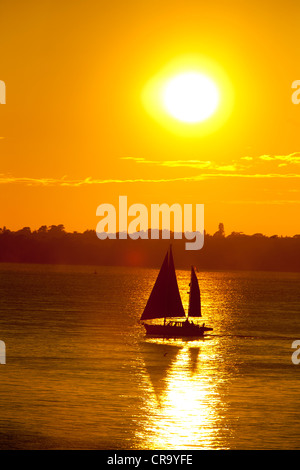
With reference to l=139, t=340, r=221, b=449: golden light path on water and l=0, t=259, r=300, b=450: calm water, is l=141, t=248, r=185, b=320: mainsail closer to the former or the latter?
l=0, t=259, r=300, b=450: calm water

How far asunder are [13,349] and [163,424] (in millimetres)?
40690

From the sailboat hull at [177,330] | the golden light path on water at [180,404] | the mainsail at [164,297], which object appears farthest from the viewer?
the sailboat hull at [177,330]

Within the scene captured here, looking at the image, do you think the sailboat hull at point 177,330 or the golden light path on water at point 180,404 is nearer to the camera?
the golden light path on water at point 180,404

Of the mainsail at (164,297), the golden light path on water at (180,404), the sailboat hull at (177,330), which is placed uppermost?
the mainsail at (164,297)

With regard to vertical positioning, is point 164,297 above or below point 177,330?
above

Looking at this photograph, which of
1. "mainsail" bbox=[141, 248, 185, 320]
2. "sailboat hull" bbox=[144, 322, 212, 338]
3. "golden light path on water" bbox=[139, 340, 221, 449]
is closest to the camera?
"golden light path on water" bbox=[139, 340, 221, 449]

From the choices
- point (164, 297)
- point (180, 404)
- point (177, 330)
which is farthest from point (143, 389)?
point (177, 330)

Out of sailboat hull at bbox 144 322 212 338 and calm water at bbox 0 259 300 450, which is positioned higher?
sailboat hull at bbox 144 322 212 338

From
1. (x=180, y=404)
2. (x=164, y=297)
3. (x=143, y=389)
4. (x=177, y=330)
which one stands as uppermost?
(x=164, y=297)

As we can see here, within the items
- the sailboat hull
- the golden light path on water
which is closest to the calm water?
the golden light path on water

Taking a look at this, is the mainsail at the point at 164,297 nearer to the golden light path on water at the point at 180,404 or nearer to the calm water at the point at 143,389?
the calm water at the point at 143,389

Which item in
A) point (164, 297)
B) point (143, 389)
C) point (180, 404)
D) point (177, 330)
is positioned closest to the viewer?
point (180, 404)

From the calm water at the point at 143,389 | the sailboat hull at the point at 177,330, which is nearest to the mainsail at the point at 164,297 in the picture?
the sailboat hull at the point at 177,330

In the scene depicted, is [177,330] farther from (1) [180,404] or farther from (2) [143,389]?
(1) [180,404]
